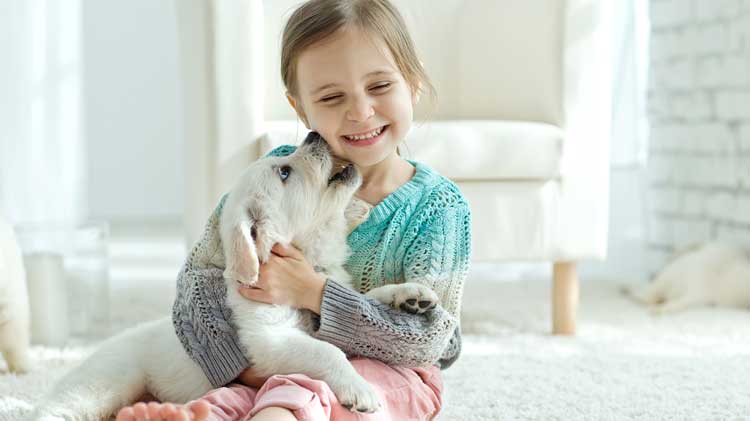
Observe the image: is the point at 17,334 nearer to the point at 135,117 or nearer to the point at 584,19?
the point at 584,19

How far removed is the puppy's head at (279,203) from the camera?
1.35 meters

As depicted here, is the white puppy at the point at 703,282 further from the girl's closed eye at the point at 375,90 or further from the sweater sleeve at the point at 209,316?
the sweater sleeve at the point at 209,316

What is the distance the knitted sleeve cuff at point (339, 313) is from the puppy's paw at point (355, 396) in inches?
5.3

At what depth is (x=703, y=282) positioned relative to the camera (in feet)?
9.83

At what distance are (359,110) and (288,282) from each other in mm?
317

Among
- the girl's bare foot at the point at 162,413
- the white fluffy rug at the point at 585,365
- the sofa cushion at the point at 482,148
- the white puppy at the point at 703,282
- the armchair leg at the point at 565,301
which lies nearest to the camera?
the girl's bare foot at the point at 162,413

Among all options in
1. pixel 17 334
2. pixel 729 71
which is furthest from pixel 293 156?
→ pixel 729 71

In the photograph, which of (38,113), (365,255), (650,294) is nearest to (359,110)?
(365,255)

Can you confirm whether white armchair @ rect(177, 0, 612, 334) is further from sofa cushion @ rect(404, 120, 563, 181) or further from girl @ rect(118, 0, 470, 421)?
girl @ rect(118, 0, 470, 421)

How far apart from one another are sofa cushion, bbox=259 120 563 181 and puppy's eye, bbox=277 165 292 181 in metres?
0.92

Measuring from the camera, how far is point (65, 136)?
330 cm

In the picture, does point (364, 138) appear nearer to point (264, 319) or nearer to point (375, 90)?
point (375, 90)

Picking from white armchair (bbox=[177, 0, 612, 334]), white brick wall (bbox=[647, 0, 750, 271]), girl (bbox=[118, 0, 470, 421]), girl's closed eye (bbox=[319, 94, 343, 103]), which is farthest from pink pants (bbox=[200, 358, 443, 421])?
white brick wall (bbox=[647, 0, 750, 271])

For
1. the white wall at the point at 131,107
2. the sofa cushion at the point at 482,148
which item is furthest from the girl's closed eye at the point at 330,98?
the white wall at the point at 131,107
